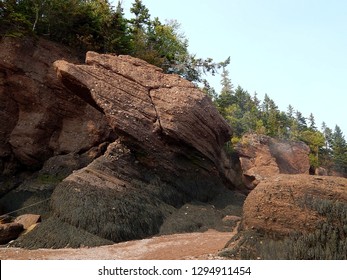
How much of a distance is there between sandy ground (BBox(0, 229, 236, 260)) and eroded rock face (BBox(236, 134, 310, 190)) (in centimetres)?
2200

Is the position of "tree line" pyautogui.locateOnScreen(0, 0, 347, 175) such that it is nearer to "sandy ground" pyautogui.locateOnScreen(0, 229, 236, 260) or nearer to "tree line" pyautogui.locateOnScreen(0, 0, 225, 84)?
"tree line" pyautogui.locateOnScreen(0, 0, 225, 84)

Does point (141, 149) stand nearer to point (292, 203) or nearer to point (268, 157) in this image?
point (292, 203)

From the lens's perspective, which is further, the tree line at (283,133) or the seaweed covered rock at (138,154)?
the tree line at (283,133)

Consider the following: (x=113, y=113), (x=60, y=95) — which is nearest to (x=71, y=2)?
(x=60, y=95)

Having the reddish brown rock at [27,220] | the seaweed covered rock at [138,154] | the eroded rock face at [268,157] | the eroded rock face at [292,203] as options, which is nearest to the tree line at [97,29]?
the seaweed covered rock at [138,154]

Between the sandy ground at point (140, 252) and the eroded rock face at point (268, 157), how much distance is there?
22004mm

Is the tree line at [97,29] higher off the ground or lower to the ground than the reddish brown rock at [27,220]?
higher

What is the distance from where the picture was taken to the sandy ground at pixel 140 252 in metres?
9.70

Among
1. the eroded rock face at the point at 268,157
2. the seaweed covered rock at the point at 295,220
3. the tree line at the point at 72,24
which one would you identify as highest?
the tree line at the point at 72,24

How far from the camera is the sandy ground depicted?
9703 mm

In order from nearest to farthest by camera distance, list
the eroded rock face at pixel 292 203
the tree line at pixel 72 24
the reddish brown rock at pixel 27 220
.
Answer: the eroded rock face at pixel 292 203 → the reddish brown rock at pixel 27 220 → the tree line at pixel 72 24

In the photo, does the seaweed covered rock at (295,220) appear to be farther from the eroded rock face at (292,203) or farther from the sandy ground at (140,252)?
the sandy ground at (140,252)

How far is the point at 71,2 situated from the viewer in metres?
22.6

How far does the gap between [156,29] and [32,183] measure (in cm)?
2123
